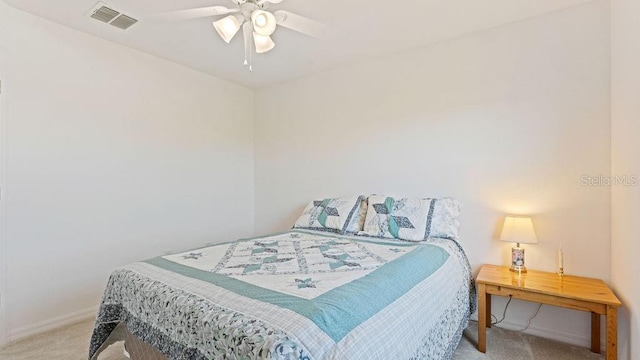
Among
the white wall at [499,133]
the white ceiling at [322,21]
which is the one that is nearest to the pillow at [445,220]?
the white wall at [499,133]

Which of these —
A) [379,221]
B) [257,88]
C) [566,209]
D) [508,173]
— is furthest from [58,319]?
[566,209]

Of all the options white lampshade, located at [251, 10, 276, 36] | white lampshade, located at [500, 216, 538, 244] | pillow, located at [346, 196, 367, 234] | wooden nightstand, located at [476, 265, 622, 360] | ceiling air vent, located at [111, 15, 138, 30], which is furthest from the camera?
pillow, located at [346, 196, 367, 234]

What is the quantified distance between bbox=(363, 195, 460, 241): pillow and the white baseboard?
8.50 ft

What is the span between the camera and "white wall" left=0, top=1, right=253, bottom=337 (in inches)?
94.5

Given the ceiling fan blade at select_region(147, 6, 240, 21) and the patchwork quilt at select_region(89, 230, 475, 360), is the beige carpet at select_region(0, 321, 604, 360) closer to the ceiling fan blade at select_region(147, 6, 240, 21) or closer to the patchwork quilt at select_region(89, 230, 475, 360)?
the patchwork quilt at select_region(89, 230, 475, 360)

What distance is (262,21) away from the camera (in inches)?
75.6

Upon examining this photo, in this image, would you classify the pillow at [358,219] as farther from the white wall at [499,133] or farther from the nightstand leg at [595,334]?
the nightstand leg at [595,334]

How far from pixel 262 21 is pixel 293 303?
1667 millimetres

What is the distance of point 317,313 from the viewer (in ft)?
3.75

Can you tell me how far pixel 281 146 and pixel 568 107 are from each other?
9.79ft

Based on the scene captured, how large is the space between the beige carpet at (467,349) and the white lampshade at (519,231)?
766 millimetres

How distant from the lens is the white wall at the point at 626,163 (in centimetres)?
167

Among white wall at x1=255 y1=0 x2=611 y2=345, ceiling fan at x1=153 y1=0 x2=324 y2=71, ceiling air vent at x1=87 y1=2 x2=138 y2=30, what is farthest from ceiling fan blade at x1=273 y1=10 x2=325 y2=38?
ceiling air vent at x1=87 y1=2 x2=138 y2=30

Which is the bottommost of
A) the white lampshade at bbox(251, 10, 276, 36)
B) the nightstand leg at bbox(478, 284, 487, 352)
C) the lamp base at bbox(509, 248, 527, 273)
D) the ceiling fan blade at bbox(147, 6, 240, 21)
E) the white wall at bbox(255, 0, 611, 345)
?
the nightstand leg at bbox(478, 284, 487, 352)
